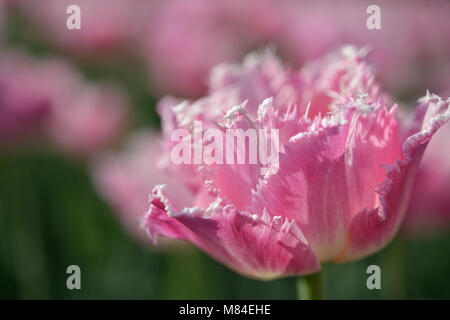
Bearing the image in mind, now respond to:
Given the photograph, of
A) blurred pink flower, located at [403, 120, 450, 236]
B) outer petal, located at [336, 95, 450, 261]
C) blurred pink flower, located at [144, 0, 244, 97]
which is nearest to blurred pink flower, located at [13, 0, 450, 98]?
blurred pink flower, located at [144, 0, 244, 97]

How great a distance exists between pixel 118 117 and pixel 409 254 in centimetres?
77

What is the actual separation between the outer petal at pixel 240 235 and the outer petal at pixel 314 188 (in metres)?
0.01

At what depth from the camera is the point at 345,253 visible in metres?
0.53

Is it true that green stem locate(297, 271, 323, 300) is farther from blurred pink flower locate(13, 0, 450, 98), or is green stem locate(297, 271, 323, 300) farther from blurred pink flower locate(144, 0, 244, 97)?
blurred pink flower locate(144, 0, 244, 97)

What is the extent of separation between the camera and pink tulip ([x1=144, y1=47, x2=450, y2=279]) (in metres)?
0.46

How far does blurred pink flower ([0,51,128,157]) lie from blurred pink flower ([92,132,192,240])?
22 centimetres

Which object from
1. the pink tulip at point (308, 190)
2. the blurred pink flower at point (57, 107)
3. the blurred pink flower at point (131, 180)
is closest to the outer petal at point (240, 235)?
the pink tulip at point (308, 190)

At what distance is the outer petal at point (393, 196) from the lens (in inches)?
18.0

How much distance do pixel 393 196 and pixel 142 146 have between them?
0.80m

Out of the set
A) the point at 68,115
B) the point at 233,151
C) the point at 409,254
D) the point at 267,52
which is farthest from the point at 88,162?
the point at 233,151

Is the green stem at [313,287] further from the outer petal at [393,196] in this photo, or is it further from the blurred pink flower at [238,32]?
the blurred pink flower at [238,32]

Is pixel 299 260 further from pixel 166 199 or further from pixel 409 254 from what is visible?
pixel 409 254

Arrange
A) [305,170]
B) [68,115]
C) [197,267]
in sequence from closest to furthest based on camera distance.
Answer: [305,170]
[197,267]
[68,115]

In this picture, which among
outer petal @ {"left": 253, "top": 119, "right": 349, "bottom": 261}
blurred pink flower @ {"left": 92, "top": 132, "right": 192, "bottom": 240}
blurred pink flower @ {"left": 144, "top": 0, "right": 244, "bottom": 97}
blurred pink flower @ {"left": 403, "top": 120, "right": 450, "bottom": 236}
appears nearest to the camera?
outer petal @ {"left": 253, "top": 119, "right": 349, "bottom": 261}
